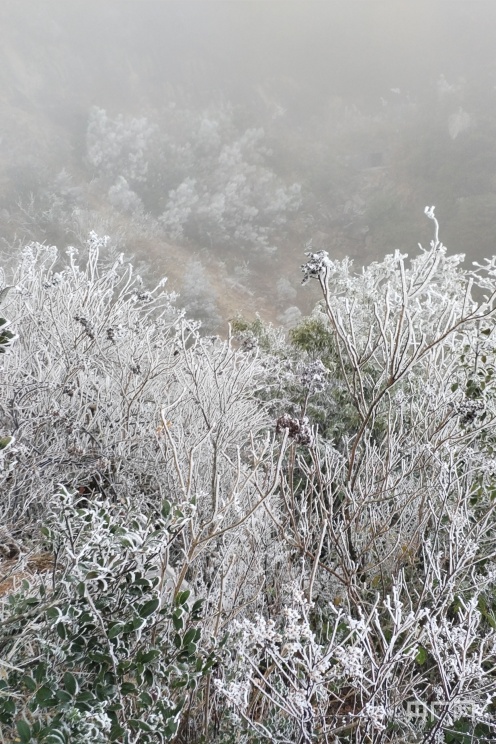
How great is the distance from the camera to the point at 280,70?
18641mm

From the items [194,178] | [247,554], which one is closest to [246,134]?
[194,178]

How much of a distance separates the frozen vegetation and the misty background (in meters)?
8.80

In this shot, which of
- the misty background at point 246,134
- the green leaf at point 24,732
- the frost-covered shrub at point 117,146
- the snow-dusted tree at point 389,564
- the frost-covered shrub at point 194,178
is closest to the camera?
the green leaf at point 24,732

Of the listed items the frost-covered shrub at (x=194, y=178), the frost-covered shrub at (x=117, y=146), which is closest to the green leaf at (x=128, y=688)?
the frost-covered shrub at (x=194, y=178)

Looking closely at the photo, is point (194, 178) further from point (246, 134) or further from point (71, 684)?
point (71, 684)

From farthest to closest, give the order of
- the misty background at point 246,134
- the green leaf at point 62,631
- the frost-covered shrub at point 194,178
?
the frost-covered shrub at point 194,178, the misty background at point 246,134, the green leaf at point 62,631

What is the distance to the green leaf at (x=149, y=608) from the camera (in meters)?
0.69

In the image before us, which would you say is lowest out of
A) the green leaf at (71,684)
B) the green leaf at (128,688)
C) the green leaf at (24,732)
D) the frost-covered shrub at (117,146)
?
the green leaf at (24,732)

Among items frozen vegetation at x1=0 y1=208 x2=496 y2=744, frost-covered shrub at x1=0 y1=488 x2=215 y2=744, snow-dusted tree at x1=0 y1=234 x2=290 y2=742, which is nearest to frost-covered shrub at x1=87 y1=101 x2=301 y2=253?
frozen vegetation at x1=0 y1=208 x2=496 y2=744

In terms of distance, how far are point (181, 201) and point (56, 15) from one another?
29.0 feet

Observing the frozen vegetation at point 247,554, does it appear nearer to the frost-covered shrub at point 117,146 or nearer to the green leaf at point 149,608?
the green leaf at point 149,608

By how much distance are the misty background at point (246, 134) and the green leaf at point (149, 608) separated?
1041cm

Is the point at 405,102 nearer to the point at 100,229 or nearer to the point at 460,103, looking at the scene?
the point at 460,103

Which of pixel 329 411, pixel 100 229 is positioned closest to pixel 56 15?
pixel 100 229
